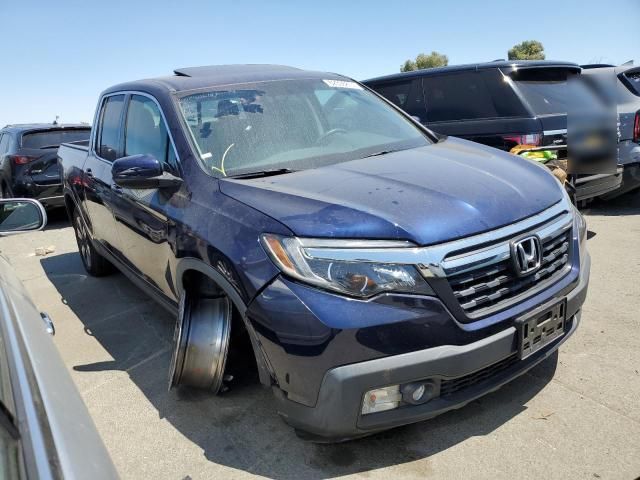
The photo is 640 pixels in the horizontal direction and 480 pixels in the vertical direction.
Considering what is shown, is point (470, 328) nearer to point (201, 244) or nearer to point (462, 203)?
point (462, 203)

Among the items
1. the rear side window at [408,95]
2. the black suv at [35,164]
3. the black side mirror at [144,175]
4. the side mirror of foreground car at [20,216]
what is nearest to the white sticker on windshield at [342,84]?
the black side mirror at [144,175]

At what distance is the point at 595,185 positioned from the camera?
5418 mm

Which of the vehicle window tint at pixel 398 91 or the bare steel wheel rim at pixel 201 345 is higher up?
the vehicle window tint at pixel 398 91

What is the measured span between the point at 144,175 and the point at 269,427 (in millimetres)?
1477

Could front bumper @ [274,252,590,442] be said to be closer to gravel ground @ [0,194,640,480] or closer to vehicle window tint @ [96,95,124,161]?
gravel ground @ [0,194,640,480]

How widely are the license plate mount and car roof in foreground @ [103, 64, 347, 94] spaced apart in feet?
7.28

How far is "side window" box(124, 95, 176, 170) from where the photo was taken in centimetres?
305

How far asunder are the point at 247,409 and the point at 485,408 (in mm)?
1227

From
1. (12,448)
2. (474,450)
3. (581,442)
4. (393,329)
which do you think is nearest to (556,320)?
(581,442)

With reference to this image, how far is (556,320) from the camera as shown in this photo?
234 centimetres

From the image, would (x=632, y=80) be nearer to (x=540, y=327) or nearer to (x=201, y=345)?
(x=540, y=327)

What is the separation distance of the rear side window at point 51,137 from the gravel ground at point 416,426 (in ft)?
19.4

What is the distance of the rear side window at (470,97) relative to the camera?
17.9 ft

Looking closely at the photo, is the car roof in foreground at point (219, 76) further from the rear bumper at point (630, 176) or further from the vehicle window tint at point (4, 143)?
the vehicle window tint at point (4, 143)
